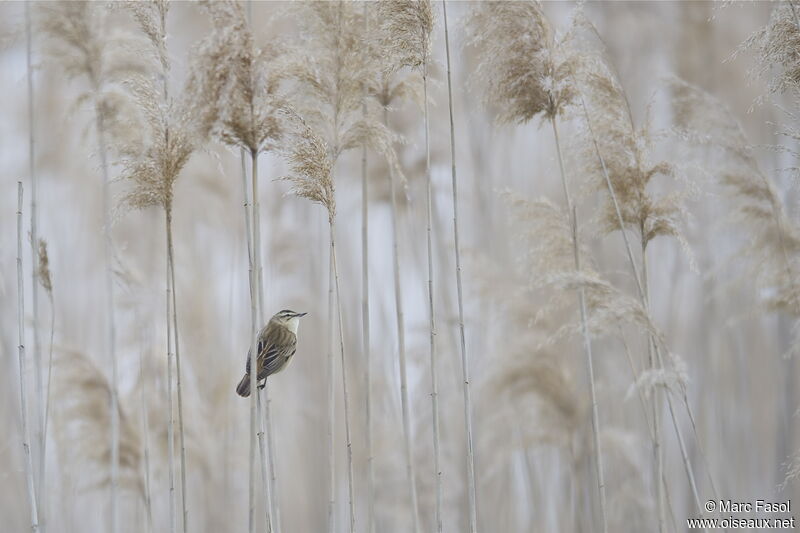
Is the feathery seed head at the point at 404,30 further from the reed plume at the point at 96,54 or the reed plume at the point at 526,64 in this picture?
the reed plume at the point at 96,54

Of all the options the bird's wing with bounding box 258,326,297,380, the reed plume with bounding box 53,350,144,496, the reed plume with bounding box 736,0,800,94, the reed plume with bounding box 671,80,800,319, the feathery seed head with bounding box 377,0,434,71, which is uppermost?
the feathery seed head with bounding box 377,0,434,71

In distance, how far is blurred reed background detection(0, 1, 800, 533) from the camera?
7.89 feet

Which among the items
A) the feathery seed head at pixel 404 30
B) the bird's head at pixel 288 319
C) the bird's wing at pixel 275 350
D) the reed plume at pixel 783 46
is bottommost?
the bird's wing at pixel 275 350

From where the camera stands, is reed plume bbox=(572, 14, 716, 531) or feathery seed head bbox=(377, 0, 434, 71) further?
reed plume bbox=(572, 14, 716, 531)

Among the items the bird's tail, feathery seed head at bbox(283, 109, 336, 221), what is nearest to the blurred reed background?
feathery seed head at bbox(283, 109, 336, 221)

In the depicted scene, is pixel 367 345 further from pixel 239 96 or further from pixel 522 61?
pixel 522 61

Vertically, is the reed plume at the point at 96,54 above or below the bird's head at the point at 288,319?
above

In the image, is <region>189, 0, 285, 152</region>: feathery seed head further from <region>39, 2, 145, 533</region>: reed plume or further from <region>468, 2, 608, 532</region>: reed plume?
<region>468, 2, 608, 532</region>: reed plume

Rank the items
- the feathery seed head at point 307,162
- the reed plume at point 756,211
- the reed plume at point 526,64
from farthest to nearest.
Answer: the reed plume at point 756,211 < the reed plume at point 526,64 < the feathery seed head at point 307,162

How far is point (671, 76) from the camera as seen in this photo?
2.97 m

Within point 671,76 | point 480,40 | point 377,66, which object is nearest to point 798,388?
point 671,76

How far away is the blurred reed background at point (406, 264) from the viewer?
7.89 feet

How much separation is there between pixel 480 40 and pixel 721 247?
2.63m

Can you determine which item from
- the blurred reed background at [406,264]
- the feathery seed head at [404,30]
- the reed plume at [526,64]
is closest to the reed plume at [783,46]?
the blurred reed background at [406,264]
